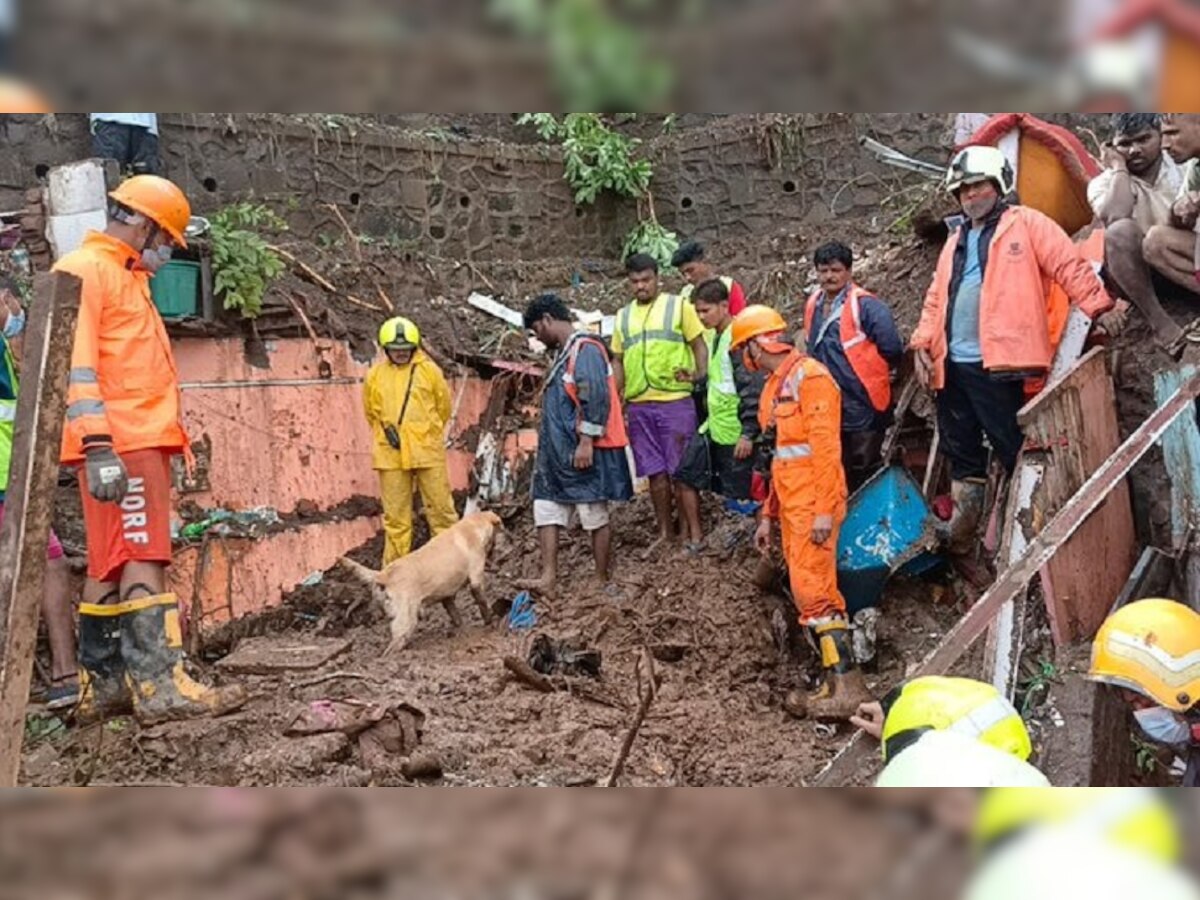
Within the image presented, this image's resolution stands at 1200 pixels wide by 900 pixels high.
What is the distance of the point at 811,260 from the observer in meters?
9.94

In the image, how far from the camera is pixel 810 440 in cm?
546

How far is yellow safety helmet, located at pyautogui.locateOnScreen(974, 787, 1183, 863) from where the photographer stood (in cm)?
144

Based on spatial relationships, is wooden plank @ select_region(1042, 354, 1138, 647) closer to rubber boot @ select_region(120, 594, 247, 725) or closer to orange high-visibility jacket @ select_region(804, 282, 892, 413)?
orange high-visibility jacket @ select_region(804, 282, 892, 413)

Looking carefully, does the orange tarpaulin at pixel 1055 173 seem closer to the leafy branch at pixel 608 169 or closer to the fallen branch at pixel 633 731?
the fallen branch at pixel 633 731

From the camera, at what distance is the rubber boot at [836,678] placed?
5.43 meters

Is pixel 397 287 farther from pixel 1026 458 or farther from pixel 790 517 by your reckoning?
pixel 1026 458

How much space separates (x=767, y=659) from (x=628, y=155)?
7.40 meters

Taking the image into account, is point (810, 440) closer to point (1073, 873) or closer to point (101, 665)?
point (101, 665)

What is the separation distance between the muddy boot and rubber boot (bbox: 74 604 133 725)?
302 cm

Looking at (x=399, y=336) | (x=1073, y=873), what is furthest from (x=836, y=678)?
(x=1073, y=873)

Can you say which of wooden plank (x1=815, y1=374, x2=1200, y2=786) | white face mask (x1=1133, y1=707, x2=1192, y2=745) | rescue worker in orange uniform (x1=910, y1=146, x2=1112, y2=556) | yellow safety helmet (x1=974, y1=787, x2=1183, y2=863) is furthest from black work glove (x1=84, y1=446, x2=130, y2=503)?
rescue worker in orange uniform (x1=910, y1=146, x2=1112, y2=556)

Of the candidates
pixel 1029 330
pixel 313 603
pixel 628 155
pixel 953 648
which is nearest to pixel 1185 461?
pixel 1029 330
